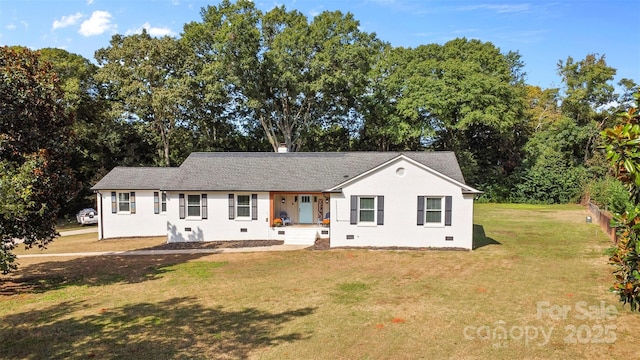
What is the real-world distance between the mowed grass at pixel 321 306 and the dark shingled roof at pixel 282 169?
15.6 feet

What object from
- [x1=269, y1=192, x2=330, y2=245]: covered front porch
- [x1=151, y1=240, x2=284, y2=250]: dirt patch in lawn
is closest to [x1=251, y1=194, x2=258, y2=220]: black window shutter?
[x1=269, y1=192, x2=330, y2=245]: covered front porch

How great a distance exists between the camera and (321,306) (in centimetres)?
1095

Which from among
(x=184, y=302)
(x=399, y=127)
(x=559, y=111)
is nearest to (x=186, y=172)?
(x=184, y=302)

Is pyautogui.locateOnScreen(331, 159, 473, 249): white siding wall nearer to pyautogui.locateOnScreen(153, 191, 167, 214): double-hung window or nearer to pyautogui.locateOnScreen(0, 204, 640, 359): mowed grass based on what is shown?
pyautogui.locateOnScreen(0, 204, 640, 359): mowed grass

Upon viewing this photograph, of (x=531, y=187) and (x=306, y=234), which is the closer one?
(x=306, y=234)

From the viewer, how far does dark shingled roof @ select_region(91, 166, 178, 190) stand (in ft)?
80.1

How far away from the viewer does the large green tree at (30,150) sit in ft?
37.5

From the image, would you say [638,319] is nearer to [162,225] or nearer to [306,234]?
[306,234]

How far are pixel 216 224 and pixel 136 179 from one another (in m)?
7.24

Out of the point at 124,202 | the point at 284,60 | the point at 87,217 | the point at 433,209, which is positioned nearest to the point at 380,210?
the point at 433,209

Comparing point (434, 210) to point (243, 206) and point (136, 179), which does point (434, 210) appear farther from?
point (136, 179)

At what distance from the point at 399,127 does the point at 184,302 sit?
3184cm

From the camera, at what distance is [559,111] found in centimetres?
4934

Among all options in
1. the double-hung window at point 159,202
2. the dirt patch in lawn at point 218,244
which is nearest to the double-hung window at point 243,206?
the dirt patch in lawn at point 218,244
